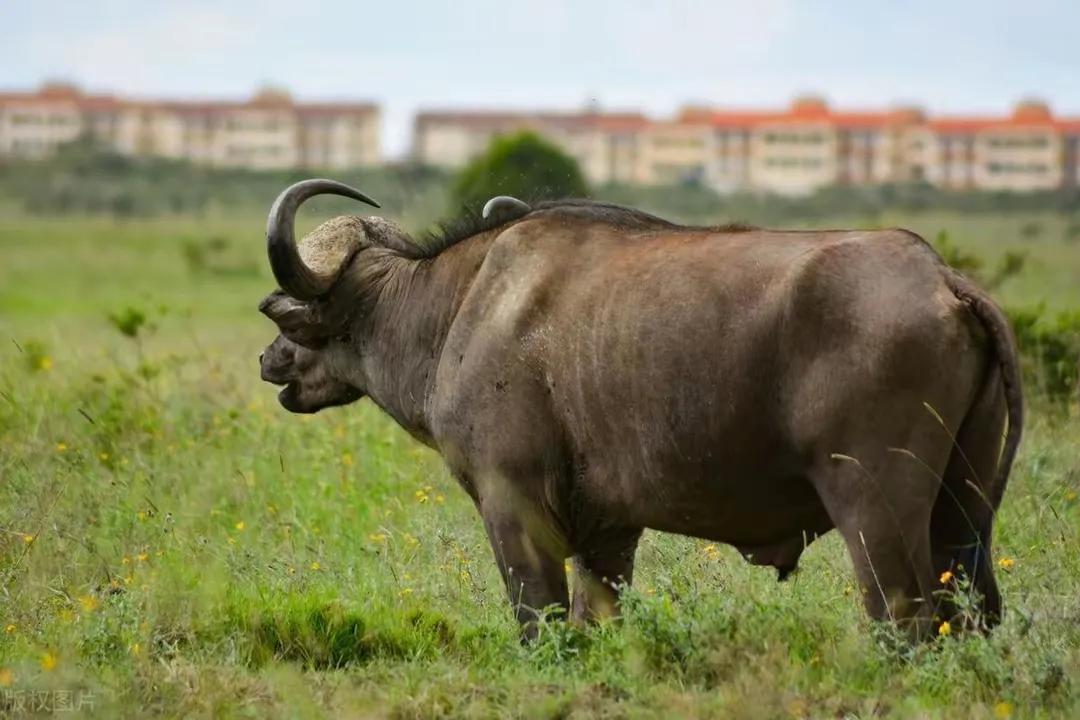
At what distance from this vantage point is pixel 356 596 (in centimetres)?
859

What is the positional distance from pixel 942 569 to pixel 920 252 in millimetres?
1296

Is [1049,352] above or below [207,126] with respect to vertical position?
above

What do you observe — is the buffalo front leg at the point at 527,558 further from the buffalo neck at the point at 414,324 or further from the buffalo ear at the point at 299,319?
the buffalo ear at the point at 299,319

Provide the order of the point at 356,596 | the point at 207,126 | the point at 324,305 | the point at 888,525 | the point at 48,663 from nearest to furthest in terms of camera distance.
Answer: the point at 888,525 < the point at 48,663 < the point at 356,596 < the point at 324,305 < the point at 207,126

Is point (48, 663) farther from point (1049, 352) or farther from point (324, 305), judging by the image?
point (1049, 352)

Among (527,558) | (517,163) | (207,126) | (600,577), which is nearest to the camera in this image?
(527,558)

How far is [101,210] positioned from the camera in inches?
3282

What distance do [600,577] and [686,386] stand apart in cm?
149

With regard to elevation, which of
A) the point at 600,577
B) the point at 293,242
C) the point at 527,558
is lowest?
the point at 600,577

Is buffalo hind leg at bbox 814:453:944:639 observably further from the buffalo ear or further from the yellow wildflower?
the buffalo ear

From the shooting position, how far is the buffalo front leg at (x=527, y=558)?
25.4 feet

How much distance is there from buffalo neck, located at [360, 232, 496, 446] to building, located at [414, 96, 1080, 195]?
11001 cm

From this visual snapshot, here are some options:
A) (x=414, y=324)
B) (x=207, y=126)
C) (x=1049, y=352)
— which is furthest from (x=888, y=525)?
(x=207, y=126)

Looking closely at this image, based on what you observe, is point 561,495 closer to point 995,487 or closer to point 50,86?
point 995,487
